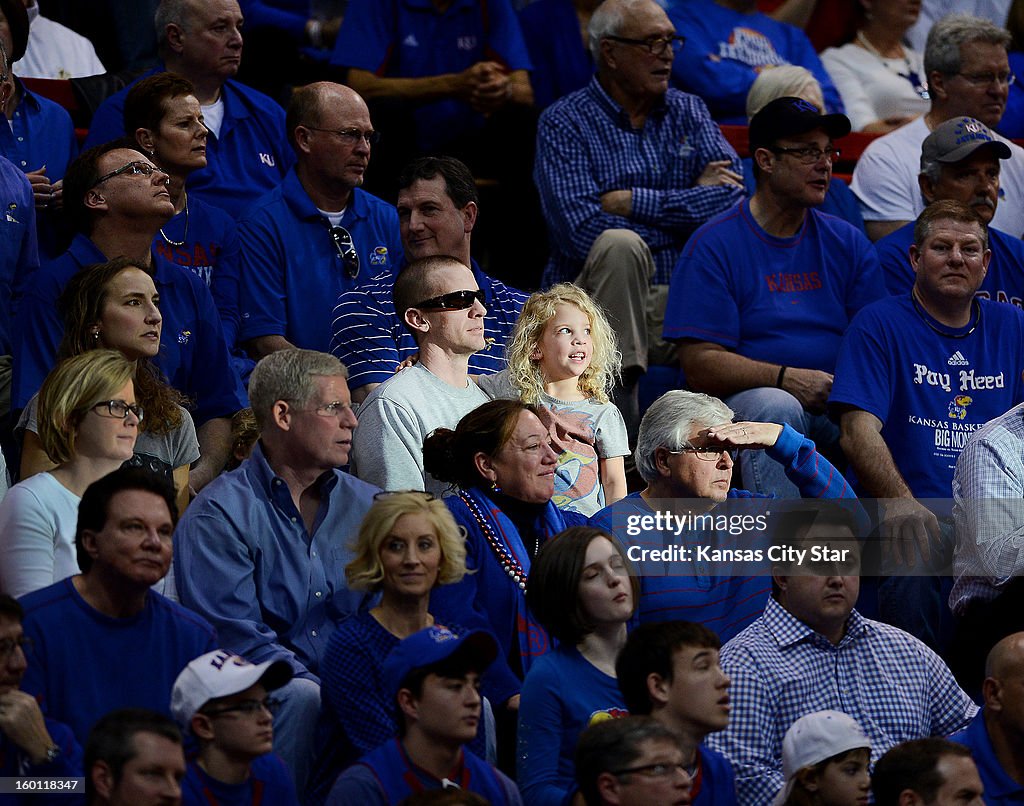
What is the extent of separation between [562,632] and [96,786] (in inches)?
50.1

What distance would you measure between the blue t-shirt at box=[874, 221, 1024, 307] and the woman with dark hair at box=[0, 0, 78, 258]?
2989 mm

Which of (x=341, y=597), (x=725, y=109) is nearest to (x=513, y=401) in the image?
(x=341, y=597)

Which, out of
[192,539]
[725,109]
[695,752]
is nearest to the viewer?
[695,752]

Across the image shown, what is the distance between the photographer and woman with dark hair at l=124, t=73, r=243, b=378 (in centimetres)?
601

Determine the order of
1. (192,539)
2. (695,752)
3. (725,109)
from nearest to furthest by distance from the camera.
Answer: (695,752) < (192,539) < (725,109)

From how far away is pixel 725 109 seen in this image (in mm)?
8227

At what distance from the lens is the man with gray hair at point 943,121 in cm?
731

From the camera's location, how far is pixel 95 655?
155 inches

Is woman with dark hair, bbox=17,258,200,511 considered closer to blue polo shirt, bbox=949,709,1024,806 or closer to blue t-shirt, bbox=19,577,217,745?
blue t-shirt, bbox=19,577,217,745

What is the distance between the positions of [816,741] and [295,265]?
2.82 meters

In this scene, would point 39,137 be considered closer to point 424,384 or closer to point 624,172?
point 424,384

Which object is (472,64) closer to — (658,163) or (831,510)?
(658,163)

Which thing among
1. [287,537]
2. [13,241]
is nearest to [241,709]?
[287,537]

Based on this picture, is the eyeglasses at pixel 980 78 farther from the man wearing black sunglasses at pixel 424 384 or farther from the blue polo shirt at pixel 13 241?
the blue polo shirt at pixel 13 241
